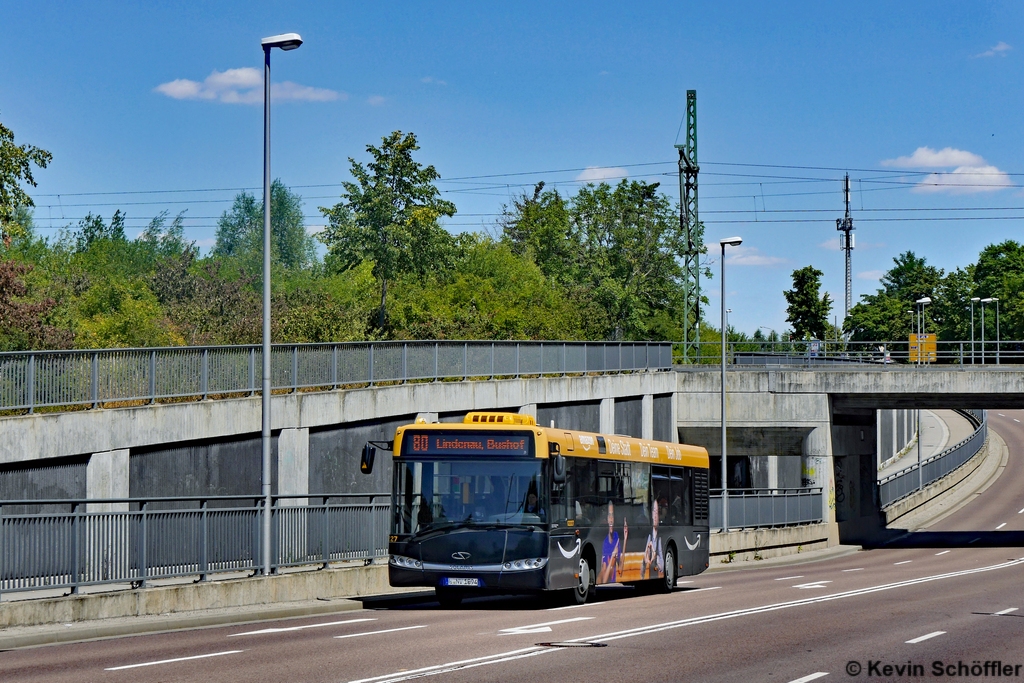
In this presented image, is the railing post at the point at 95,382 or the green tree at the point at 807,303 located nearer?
the railing post at the point at 95,382

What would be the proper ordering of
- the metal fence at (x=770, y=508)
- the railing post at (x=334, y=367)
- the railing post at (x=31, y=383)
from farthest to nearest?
the metal fence at (x=770, y=508)
the railing post at (x=334, y=367)
the railing post at (x=31, y=383)

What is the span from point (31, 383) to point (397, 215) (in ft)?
146

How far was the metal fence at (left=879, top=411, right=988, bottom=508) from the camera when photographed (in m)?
64.8

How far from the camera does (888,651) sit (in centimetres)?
1488

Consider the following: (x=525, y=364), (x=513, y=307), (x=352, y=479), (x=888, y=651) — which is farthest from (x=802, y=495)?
(x=888, y=651)

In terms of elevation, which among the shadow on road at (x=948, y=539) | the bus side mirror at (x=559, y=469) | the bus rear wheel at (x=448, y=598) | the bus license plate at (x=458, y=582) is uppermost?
the bus side mirror at (x=559, y=469)

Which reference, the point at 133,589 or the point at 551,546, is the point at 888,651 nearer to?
the point at 551,546

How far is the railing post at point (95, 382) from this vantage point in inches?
982

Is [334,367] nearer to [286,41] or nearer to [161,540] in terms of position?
[286,41]

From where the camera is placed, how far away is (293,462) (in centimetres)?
3022

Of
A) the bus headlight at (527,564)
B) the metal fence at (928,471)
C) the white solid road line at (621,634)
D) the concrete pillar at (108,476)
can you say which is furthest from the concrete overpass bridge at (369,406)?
the white solid road line at (621,634)

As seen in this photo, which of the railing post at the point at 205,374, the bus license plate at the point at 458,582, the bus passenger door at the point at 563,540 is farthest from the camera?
the railing post at the point at 205,374

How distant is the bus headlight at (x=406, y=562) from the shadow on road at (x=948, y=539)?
35512 millimetres

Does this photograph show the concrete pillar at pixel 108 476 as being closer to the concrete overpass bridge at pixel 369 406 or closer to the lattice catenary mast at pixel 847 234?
the concrete overpass bridge at pixel 369 406
